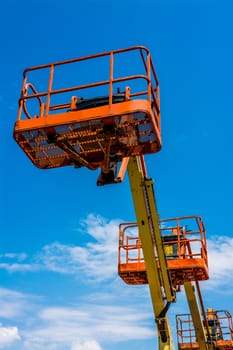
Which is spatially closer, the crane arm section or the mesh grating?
the mesh grating

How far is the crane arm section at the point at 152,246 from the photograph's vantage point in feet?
30.9

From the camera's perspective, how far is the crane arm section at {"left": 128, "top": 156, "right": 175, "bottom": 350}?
30.9 ft

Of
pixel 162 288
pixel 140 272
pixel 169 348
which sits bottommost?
pixel 169 348

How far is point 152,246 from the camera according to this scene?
9914mm

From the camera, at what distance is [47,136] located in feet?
21.5

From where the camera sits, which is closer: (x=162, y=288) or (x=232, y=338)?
(x=162, y=288)

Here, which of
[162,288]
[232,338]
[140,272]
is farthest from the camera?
[232,338]

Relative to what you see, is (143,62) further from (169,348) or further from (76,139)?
(169,348)

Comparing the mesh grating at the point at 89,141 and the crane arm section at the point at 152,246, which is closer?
the mesh grating at the point at 89,141

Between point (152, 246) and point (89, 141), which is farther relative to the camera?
point (152, 246)

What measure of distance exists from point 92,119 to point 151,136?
109 cm

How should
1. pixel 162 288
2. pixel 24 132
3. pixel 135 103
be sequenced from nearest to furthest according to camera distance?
1. pixel 135 103
2. pixel 24 132
3. pixel 162 288

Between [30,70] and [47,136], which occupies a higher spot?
[30,70]

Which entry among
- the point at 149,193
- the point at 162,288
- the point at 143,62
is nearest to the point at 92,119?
the point at 143,62
